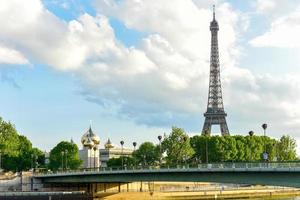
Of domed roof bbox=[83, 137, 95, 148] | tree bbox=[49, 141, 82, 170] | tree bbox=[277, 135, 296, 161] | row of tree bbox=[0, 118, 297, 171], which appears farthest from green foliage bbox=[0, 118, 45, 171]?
tree bbox=[277, 135, 296, 161]

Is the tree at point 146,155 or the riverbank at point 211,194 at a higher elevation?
the tree at point 146,155

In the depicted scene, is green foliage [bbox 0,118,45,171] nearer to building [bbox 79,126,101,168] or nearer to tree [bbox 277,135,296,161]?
building [bbox 79,126,101,168]

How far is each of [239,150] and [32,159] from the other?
48409mm

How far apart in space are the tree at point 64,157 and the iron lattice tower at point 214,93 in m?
45.6

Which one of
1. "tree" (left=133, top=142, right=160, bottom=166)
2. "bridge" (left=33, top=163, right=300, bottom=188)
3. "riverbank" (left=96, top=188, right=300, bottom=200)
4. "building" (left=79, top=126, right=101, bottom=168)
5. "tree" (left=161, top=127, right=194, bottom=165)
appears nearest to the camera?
"bridge" (left=33, top=163, right=300, bottom=188)

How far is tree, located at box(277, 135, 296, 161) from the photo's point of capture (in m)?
154

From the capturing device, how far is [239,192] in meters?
113

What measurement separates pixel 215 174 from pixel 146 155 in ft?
251

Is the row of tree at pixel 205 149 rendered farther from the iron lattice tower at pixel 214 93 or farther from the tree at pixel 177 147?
the iron lattice tower at pixel 214 93

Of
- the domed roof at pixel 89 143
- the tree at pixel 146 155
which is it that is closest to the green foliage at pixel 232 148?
the tree at pixel 146 155

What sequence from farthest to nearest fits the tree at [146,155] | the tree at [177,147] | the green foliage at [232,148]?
the tree at [146,155], the green foliage at [232,148], the tree at [177,147]

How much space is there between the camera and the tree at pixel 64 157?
139625 mm

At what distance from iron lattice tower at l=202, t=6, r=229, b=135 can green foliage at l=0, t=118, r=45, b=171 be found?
52.8 meters

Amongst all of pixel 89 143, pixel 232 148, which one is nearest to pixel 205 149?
pixel 232 148
